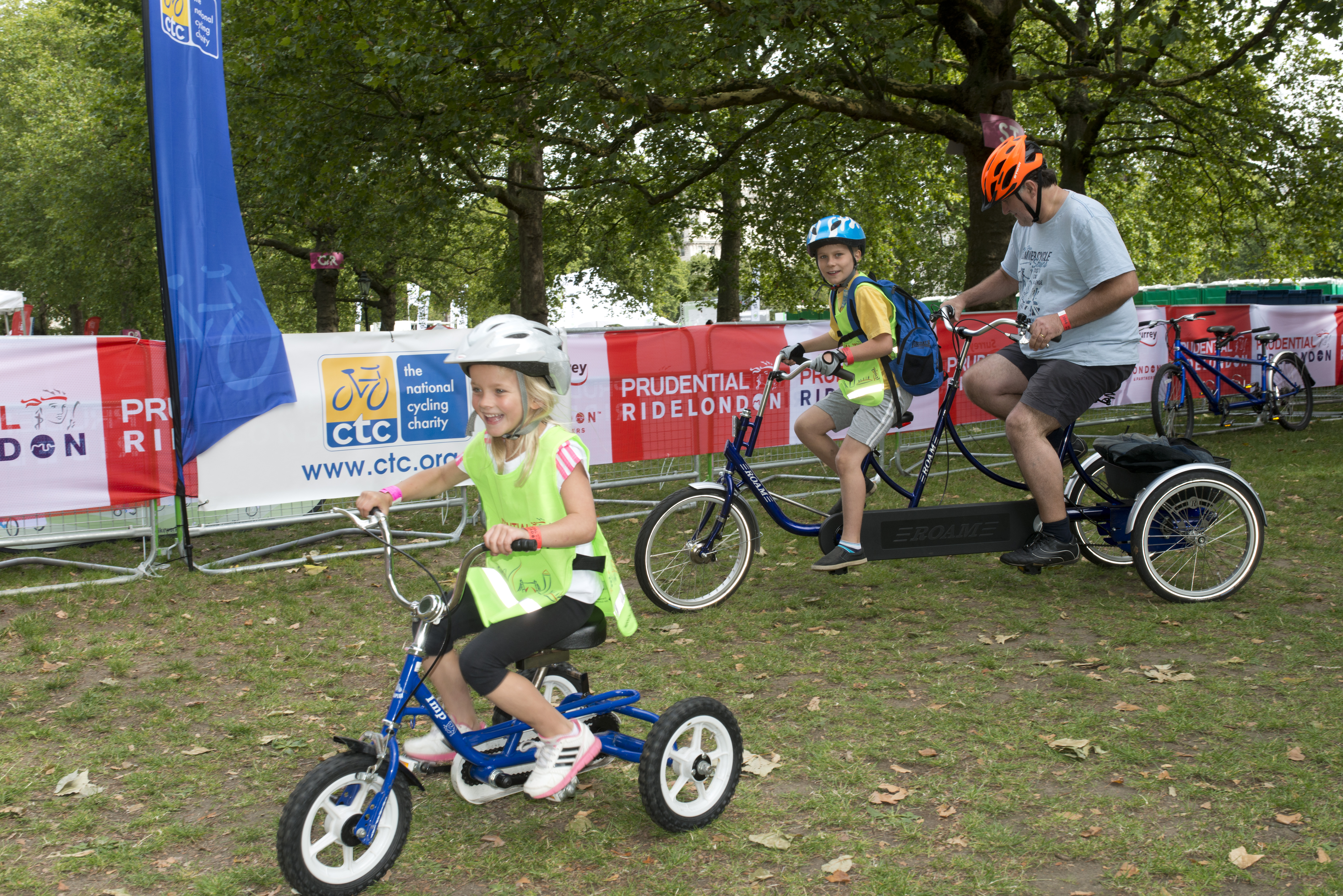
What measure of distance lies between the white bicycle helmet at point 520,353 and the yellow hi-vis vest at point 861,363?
9.86 ft

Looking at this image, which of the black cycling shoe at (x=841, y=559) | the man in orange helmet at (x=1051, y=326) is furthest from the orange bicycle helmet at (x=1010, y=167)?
the black cycling shoe at (x=841, y=559)

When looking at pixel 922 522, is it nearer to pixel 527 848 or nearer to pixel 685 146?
pixel 527 848

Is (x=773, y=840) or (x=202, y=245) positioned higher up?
(x=202, y=245)

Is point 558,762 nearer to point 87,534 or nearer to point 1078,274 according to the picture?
point 1078,274

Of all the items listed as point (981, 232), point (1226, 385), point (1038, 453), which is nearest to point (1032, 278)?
point (1038, 453)

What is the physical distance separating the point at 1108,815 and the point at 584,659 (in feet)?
8.39

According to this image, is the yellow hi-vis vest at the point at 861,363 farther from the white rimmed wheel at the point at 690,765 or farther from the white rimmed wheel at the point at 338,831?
the white rimmed wheel at the point at 338,831

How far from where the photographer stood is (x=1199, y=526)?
5.97m

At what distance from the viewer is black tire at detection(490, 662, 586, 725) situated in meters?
3.76

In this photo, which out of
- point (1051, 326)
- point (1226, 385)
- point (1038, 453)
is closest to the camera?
point (1051, 326)

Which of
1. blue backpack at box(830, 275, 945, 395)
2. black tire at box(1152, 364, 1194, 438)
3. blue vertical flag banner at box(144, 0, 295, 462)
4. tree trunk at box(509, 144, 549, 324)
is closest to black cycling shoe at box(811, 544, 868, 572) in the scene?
blue backpack at box(830, 275, 945, 395)

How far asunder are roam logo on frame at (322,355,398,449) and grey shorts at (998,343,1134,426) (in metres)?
4.57

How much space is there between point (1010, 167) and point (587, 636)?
3.48 meters

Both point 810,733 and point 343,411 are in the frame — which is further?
point 343,411
